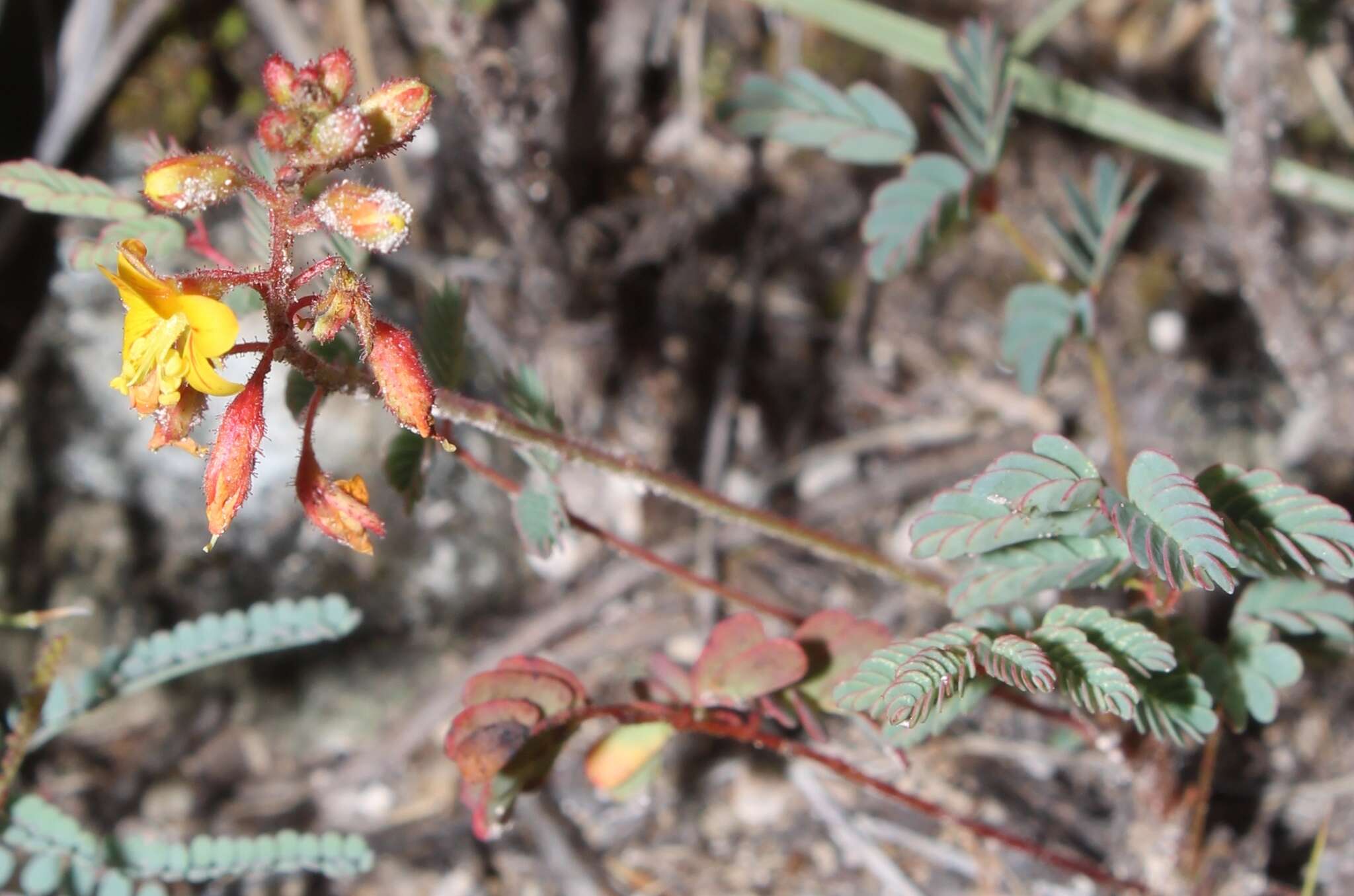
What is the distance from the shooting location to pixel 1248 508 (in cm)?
145

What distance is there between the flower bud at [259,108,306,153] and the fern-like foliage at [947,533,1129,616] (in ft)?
3.39

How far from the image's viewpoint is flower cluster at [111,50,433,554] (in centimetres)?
125

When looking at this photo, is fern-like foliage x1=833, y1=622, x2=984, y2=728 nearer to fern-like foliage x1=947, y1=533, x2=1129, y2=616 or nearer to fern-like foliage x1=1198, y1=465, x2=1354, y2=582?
fern-like foliage x1=947, y1=533, x2=1129, y2=616

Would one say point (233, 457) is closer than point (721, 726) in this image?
Yes

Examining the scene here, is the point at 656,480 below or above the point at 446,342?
below

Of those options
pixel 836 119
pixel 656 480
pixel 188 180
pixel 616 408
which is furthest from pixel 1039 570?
pixel 616 408

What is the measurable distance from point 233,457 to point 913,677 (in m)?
0.79

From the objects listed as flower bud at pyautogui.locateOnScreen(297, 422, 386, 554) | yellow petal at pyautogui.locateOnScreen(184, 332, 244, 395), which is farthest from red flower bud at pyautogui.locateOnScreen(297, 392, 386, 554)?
yellow petal at pyautogui.locateOnScreen(184, 332, 244, 395)

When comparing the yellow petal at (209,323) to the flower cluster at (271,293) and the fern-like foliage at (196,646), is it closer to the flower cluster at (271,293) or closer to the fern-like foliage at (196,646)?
the flower cluster at (271,293)

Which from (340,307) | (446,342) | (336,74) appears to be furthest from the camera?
(446,342)

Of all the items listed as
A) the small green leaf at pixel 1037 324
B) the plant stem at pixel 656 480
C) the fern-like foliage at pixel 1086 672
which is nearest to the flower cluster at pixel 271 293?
the plant stem at pixel 656 480

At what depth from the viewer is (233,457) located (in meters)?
1.30

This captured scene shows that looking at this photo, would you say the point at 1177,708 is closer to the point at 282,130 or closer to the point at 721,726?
the point at 721,726

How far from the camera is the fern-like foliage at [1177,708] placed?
1526 mm
